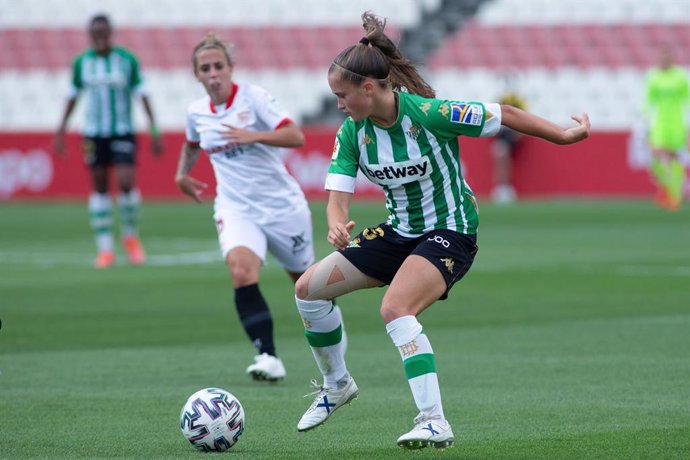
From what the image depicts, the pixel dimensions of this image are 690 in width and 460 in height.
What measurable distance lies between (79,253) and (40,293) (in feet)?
14.0

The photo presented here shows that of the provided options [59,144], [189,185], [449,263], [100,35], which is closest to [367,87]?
[449,263]

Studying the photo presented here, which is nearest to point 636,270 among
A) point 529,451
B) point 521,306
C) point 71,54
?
point 521,306

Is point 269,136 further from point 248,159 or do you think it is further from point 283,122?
point 248,159

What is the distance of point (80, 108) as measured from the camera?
3030 centimetres

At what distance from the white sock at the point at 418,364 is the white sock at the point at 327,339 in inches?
29.6

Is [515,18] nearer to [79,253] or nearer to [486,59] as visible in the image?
[486,59]

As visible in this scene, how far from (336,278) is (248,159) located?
2746 mm

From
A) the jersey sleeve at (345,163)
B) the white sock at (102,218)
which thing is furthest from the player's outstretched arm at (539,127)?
the white sock at (102,218)

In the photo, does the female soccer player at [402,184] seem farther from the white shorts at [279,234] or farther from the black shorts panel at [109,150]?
the black shorts panel at [109,150]

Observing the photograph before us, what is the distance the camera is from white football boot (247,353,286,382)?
7.93m

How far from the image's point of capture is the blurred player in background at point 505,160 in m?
26.8

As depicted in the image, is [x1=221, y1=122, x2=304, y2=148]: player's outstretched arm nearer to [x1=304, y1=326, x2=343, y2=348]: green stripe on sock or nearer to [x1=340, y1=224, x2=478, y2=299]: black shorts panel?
[x1=304, y1=326, x2=343, y2=348]: green stripe on sock

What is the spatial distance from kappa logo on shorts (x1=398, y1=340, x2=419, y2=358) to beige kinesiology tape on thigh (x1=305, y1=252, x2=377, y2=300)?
0.54 metres

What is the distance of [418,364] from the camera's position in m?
5.73
